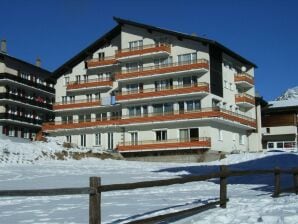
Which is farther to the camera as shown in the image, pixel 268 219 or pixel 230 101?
pixel 230 101

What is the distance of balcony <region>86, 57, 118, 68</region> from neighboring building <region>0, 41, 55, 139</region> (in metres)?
7.15

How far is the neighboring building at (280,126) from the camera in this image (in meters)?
68.2

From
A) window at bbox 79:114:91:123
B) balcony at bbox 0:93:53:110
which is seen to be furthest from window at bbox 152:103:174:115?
balcony at bbox 0:93:53:110

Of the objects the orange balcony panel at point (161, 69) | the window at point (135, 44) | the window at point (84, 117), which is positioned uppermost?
the window at point (135, 44)

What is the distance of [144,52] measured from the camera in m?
56.3

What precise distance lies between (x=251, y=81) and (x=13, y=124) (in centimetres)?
3194

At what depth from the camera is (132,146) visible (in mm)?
55125

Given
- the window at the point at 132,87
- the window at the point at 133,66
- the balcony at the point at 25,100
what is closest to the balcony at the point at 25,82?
the balcony at the point at 25,100

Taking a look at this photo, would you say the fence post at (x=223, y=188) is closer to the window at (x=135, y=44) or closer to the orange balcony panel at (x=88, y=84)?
the window at (x=135, y=44)

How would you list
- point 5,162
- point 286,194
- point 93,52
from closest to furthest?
1. point 286,194
2. point 5,162
3. point 93,52

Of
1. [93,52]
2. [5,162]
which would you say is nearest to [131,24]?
[93,52]

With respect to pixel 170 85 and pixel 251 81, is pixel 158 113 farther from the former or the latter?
pixel 251 81

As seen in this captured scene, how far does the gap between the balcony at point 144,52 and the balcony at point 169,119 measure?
22.0ft

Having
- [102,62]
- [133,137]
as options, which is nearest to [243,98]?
[133,137]
